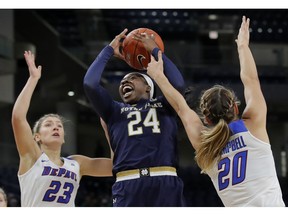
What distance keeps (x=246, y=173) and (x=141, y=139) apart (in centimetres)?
87

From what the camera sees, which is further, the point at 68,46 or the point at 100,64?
the point at 68,46

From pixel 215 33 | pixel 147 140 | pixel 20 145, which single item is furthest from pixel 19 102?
pixel 215 33

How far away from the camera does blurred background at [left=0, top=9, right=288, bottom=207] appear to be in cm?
1209

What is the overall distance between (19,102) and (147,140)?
0.92 m

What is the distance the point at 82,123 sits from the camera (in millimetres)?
12555

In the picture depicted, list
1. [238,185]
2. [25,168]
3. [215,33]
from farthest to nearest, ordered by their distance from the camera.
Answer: [215,33] < [25,168] < [238,185]

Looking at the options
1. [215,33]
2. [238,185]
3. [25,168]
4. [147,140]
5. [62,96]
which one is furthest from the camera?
[215,33]

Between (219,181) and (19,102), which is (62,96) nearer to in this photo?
(19,102)

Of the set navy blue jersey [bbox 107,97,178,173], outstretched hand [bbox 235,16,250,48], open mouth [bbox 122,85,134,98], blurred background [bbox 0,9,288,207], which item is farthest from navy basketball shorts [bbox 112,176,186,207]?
blurred background [bbox 0,9,288,207]

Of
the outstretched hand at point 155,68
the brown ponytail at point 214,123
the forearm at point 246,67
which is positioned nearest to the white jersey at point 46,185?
the outstretched hand at point 155,68

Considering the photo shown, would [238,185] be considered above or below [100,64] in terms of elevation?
below

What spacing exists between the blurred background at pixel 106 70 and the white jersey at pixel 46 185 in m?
6.99

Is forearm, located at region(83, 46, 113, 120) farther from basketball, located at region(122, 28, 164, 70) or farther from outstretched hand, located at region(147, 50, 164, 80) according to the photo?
outstretched hand, located at region(147, 50, 164, 80)

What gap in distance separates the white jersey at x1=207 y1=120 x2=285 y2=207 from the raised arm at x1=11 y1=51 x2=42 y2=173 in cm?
142
